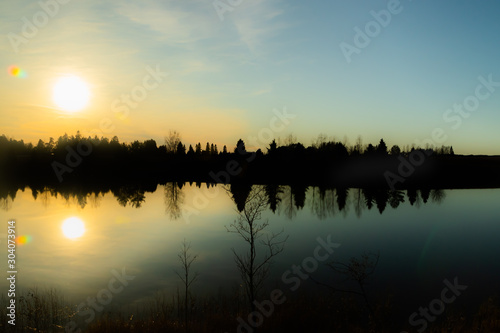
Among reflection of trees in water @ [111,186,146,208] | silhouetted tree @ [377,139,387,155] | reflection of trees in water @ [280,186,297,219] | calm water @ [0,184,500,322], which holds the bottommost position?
calm water @ [0,184,500,322]

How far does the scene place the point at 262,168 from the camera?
117062 millimetres

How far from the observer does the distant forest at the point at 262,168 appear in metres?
114

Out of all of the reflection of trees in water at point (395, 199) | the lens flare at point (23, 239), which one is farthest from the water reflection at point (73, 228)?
the reflection of trees in water at point (395, 199)

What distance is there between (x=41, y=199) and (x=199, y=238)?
154 feet

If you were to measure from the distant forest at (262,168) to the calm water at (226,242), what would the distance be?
42.0 metres

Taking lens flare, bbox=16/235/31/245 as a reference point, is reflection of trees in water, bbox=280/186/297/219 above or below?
above

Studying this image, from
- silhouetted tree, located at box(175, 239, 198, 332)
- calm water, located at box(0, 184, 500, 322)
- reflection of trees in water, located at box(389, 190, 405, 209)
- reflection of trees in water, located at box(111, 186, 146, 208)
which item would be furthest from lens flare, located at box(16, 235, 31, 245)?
reflection of trees in water, located at box(389, 190, 405, 209)

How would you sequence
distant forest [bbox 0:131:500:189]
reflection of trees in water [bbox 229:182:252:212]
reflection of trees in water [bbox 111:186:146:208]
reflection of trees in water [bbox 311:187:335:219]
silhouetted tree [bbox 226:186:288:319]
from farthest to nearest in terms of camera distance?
distant forest [bbox 0:131:500:189], reflection of trees in water [bbox 111:186:146:208], reflection of trees in water [bbox 229:182:252:212], reflection of trees in water [bbox 311:187:335:219], silhouetted tree [bbox 226:186:288:319]

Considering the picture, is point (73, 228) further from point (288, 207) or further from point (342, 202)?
point (342, 202)

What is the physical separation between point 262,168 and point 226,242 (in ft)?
262

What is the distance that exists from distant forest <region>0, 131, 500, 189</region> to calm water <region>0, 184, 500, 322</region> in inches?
1653

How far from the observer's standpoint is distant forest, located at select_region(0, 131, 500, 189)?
4469 inches

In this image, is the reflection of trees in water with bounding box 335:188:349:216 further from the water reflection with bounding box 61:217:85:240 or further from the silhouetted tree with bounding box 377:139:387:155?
the silhouetted tree with bounding box 377:139:387:155

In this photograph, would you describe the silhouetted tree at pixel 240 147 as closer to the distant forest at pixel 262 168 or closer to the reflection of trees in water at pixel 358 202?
the distant forest at pixel 262 168
